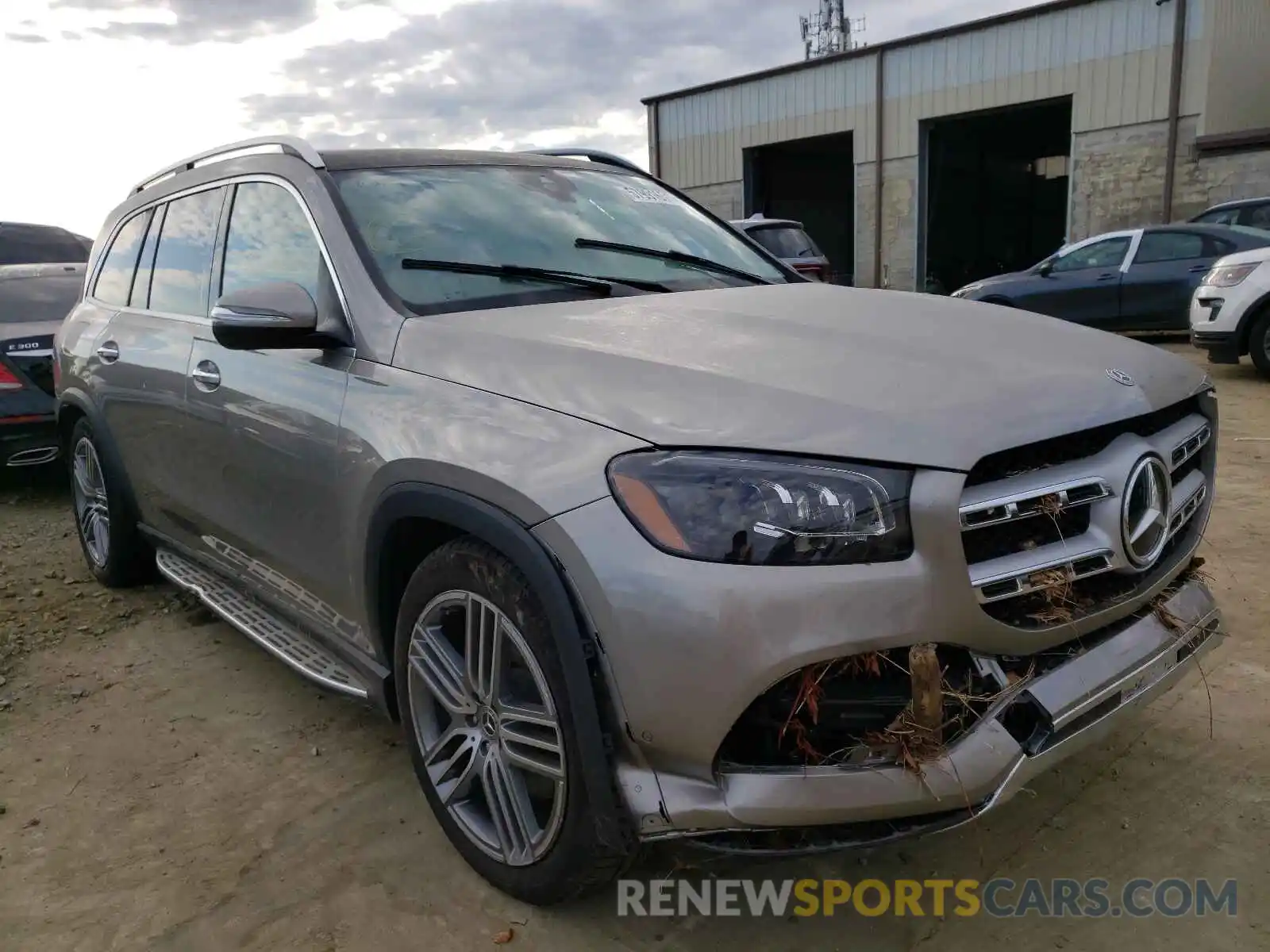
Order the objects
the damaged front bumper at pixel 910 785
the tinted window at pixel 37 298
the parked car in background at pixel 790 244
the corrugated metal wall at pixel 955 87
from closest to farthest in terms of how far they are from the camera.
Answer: the damaged front bumper at pixel 910 785 < the tinted window at pixel 37 298 < the parked car in background at pixel 790 244 < the corrugated metal wall at pixel 955 87

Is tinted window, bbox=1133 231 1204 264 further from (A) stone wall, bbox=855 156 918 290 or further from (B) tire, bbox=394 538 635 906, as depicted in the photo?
(B) tire, bbox=394 538 635 906

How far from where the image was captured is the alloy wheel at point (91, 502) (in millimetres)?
4352

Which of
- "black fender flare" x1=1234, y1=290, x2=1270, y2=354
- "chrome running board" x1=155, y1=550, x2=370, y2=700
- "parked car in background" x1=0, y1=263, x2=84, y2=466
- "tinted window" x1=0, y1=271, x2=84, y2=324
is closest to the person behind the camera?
"chrome running board" x1=155, y1=550, x2=370, y2=700

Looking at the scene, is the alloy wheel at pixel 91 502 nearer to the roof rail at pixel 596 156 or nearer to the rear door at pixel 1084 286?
the roof rail at pixel 596 156

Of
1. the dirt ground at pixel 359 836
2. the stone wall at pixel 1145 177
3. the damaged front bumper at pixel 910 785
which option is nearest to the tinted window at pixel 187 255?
the dirt ground at pixel 359 836

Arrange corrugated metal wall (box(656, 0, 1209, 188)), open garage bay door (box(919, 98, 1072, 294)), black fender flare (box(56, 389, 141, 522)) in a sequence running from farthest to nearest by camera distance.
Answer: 1. open garage bay door (box(919, 98, 1072, 294))
2. corrugated metal wall (box(656, 0, 1209, 188))
3. black fender flare (box(56, 389, 141, 522))

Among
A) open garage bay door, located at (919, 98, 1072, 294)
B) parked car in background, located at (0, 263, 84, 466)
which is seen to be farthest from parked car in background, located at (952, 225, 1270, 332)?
parked car in background, located at (0, 263, 84, 466)

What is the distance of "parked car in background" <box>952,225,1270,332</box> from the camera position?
10469 mm

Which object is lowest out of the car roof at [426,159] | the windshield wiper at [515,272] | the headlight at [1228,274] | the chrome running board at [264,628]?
the chrome running board at [264,628]

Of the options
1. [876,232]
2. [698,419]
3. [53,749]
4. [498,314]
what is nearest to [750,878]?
[698,419]

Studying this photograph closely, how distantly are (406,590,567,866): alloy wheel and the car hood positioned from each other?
50 cm

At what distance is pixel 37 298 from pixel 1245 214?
12.8 m

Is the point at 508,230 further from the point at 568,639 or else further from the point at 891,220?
the point at 891,220

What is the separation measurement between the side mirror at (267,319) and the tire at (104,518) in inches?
79.6
